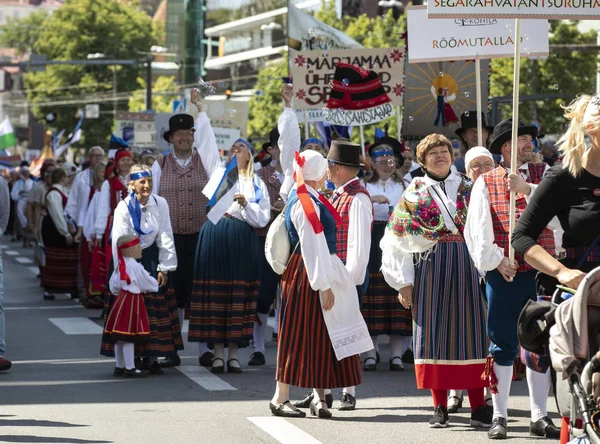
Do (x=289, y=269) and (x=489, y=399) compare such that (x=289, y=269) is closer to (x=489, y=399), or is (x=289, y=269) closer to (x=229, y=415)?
(x=229, y=415)

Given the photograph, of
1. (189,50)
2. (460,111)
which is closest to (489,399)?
(460,111)

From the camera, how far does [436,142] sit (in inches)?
353

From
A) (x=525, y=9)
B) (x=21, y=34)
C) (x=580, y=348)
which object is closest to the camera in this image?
(x=580, y=348)

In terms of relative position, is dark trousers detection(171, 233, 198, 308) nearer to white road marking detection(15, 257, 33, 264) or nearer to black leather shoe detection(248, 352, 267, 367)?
black leather shoe detection(248, 352, 267, 367)

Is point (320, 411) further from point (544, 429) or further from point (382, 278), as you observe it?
point (382, 278)

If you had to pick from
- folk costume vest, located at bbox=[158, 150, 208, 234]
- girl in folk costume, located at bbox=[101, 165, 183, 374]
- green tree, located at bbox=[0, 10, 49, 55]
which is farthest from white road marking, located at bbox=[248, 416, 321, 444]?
green tree, located at bbox=[0, 10, 49, 55]

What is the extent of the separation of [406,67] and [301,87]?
2.04 m

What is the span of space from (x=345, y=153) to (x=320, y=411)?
1.81 m

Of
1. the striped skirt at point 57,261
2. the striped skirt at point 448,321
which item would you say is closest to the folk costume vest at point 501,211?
the striped skirt at point 448,321

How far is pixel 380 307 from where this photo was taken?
40.9ft

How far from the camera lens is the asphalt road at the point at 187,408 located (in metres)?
8.50

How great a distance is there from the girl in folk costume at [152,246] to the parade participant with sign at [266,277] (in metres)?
1.06

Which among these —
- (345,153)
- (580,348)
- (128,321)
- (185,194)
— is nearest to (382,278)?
(185,194)

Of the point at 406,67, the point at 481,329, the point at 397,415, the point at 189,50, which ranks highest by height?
the point at 189,50
